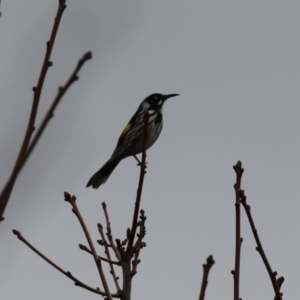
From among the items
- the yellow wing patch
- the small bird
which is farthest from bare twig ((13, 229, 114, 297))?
the yellow wing patch

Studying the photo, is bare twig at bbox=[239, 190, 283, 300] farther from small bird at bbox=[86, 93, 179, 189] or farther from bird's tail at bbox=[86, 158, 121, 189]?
bird's tail at bbox=[86, 158, 121, 189]

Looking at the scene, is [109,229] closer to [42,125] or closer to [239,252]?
[239,252]

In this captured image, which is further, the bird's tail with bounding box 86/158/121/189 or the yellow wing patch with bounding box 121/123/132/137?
the yellow wing patch with bounding box 121/123/132/137

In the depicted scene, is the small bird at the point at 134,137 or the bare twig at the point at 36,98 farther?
the small bird at the point at 134,137

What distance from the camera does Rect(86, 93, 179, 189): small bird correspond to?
8.98 meters

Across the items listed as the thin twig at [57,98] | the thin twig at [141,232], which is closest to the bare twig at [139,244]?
the thin twig at [141,232]

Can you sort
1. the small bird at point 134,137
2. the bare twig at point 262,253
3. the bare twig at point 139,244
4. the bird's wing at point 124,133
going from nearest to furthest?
the bare twig at point 262,253 < the bare twig at point 139,244 < the small bird at point 134,137 < the bird's wing at point 124,133

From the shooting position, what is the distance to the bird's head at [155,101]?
31.4ft

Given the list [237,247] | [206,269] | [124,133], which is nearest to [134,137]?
[124,133]

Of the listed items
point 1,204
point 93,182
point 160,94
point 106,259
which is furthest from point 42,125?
point 160,94

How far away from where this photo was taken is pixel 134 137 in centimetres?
909

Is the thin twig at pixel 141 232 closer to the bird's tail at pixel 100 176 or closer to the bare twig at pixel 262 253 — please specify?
the bare twig at pixel 262 253

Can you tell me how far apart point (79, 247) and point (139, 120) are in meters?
5.07

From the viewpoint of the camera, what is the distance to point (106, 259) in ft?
14.0
